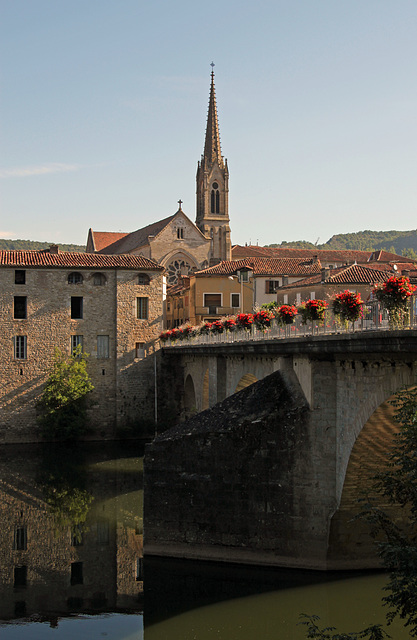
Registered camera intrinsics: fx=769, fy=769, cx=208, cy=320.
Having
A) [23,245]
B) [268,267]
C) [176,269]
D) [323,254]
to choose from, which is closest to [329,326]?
[268,267]

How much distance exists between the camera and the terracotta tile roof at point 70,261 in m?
44.6

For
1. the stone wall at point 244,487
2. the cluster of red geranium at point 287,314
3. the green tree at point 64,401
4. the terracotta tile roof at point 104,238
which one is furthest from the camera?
the terracotta tile roof at point 104,238

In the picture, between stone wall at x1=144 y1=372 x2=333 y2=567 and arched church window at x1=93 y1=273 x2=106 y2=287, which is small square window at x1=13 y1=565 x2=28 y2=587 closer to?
stone wall at x1=144 y1=372 x2=333 y2=567

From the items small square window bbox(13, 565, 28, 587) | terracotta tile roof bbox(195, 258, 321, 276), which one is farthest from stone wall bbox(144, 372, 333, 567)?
terracotta tile roof bbox(195, 258, 321, 276)

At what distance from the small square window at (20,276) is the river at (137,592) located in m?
21.2

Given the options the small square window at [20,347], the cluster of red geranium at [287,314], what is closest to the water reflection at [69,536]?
the cluster of red geranium at [287,314]

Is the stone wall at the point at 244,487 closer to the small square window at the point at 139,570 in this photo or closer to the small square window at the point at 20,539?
the small square window at the point at 139,570

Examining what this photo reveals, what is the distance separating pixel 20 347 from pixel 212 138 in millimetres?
58210

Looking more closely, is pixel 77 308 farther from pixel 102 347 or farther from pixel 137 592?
pixel 137 592

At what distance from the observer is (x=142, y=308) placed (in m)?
46.6

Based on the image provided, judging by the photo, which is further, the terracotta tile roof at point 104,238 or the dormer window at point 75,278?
the terracotta tile roof at point 104,238

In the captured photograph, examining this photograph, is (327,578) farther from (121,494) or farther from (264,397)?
(121,494)

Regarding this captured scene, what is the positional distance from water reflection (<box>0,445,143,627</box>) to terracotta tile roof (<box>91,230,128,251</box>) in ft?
170

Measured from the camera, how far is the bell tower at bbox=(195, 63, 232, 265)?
3696 inches
